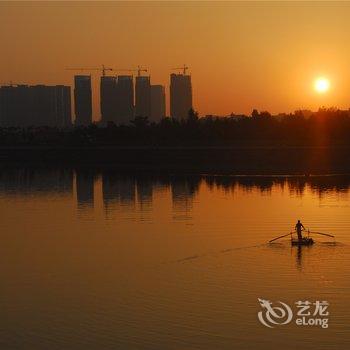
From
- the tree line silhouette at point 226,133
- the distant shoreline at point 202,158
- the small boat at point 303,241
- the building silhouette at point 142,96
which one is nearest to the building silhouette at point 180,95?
the building silhouette at point 142,96

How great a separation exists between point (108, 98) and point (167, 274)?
337ft

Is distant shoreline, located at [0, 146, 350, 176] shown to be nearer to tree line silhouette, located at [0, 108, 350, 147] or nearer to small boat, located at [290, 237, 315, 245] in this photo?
tree line silhouette, located at [0, 108, 350, 147]

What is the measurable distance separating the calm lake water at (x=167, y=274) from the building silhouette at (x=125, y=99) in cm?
8679

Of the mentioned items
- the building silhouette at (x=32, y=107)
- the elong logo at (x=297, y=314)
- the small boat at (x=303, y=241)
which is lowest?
the elong logo at (x=297, y=314)

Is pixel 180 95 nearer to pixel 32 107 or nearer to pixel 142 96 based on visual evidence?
pixel 142 96

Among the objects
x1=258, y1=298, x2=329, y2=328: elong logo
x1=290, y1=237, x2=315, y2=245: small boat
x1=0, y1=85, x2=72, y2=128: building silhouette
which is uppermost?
x1=0, y1=85, x2=72, y2=128: building silhouette

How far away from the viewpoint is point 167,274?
13.5m

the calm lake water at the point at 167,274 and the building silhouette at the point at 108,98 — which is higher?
the building silhouette at the point at 108,98

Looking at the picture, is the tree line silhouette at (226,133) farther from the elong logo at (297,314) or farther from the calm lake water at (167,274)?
the elong logo at (297,314)

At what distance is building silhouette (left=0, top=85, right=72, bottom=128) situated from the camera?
127 meters

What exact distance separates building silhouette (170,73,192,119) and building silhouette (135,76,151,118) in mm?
4126

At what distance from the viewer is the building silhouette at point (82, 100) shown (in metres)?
118

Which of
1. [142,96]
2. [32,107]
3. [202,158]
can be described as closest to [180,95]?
[142,96]

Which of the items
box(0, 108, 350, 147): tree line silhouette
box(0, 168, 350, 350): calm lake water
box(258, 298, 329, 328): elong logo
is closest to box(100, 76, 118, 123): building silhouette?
box(0, 108, 350, 147): tree line silhouette
